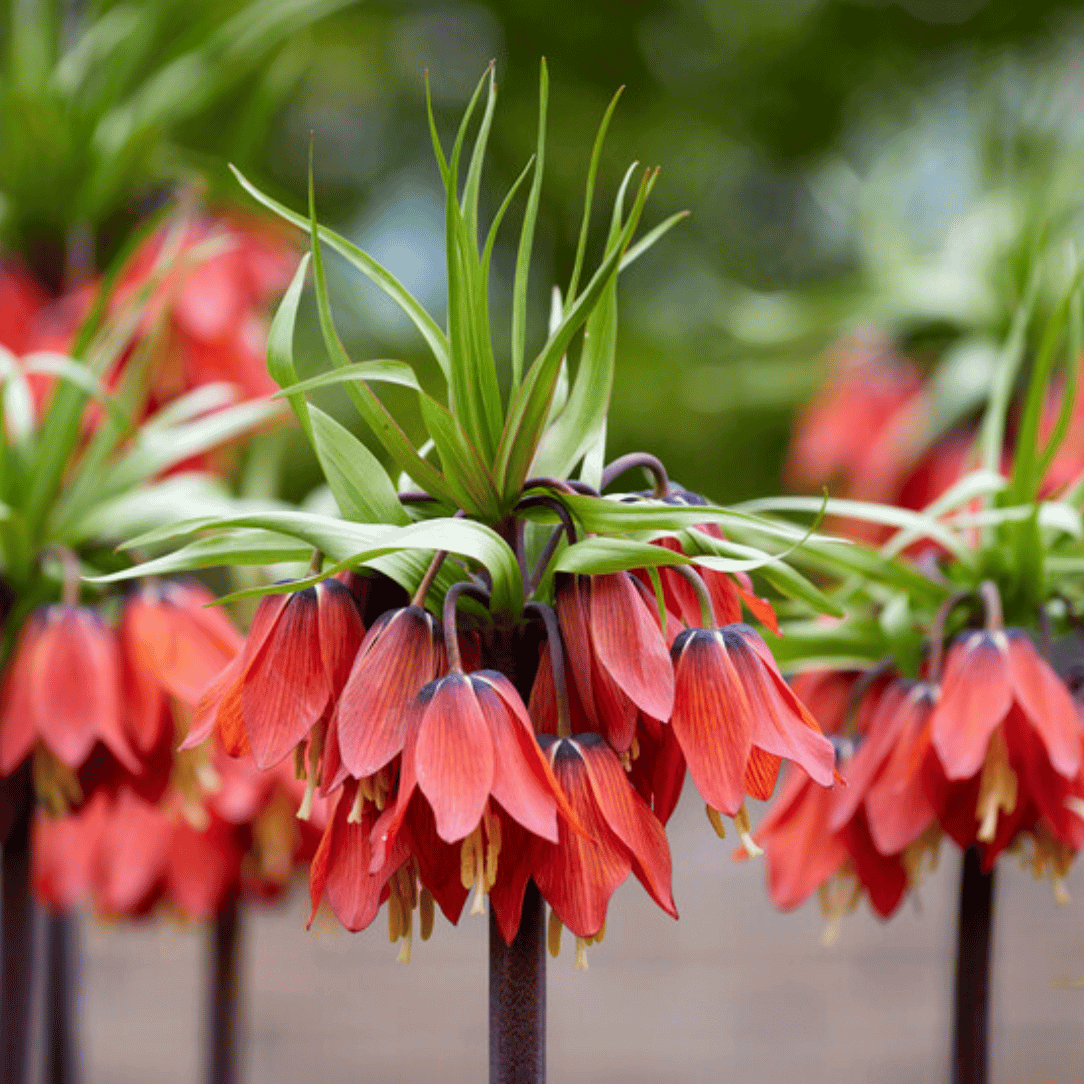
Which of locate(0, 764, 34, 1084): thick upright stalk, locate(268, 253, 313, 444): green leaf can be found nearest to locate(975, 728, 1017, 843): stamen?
locate(268, 253, 313, 444): green leaf

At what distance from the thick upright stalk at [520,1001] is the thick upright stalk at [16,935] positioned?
1.77ft

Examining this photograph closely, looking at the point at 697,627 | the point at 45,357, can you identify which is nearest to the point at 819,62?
the point at 45,357

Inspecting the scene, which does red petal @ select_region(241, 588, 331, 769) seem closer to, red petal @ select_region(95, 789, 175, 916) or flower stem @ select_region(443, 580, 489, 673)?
flower stem @ select_region(443, 580, 489, 673)

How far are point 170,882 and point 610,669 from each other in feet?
2.91

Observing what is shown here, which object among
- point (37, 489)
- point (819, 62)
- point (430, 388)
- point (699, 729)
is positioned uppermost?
point (819, 62)

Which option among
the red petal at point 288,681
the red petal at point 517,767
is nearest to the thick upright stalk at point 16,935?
the red petal at point 288,681

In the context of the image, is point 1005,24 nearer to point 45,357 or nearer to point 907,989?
point 907,989

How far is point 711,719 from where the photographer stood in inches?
25.5

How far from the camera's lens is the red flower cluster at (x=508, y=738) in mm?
615

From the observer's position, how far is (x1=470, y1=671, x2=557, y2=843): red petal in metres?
0.60

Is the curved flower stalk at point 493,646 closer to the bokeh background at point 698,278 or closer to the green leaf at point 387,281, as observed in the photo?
the green leaf at point 387,281

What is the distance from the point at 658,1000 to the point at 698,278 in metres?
A: 3.30

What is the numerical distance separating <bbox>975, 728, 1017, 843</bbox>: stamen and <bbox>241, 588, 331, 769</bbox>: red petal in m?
0.42

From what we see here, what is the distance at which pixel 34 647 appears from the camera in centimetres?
100
